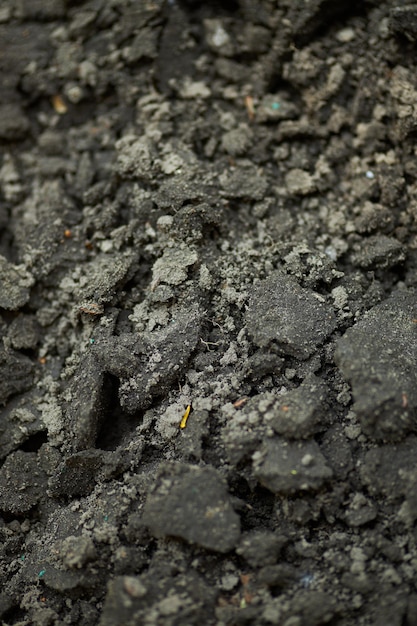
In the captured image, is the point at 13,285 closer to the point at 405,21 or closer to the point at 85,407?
the point at 85,407

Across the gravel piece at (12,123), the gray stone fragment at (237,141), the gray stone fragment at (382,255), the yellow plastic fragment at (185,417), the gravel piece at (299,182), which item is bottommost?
the yellow plastic fragment at (185,417)

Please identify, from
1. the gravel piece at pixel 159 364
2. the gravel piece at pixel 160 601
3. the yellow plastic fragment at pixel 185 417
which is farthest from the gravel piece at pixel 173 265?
the gravel piece at pixel 160 601

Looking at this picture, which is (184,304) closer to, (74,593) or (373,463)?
(373,463)

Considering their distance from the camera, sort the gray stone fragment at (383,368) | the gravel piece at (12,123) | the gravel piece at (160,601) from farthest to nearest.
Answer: the gravel piece at (12,123)
the gray stone fragment at (383,368)
the gravel piece at (160,601)

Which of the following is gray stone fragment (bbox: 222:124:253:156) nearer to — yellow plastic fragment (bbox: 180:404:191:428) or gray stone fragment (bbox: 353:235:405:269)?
gray stone fragment (bbox: 353:235:405:269)

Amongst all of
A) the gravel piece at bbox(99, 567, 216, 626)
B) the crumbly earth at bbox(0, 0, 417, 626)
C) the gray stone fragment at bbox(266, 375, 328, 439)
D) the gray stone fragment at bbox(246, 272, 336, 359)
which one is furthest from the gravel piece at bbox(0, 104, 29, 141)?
the gravel piece at bbox(99, 567, 216, 626)

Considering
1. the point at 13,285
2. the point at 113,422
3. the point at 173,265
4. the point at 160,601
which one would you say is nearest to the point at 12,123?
the point at 13,285

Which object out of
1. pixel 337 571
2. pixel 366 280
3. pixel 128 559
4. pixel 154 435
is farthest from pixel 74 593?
pixel 366 280

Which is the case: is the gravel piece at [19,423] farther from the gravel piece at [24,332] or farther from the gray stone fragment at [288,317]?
the gray stone fragment at [288,317]
